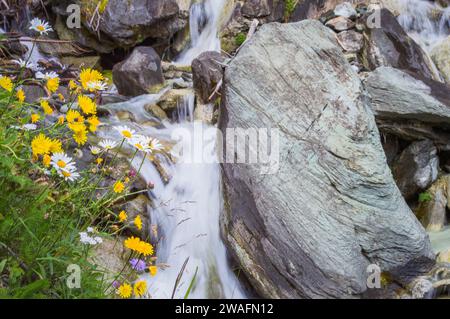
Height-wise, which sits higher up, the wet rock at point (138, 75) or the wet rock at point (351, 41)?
the wet rock at point (351, 41)

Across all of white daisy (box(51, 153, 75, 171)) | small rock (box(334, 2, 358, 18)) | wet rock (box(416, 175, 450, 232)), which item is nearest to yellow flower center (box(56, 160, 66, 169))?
white daisy (box(51, 153, 75, 171))

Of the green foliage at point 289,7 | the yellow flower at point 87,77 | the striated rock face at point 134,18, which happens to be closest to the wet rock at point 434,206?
the yellow flower at point 87,77

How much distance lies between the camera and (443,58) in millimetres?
7039

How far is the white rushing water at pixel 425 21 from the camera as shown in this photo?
791 centimetres

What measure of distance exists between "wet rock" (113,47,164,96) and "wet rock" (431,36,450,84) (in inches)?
174

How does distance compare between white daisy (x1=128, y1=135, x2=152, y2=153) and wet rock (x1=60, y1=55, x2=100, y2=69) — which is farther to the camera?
wet rock (x1=60, y1=55, x2=100, y2=69)

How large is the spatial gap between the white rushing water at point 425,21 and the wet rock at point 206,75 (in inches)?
Answer: 157

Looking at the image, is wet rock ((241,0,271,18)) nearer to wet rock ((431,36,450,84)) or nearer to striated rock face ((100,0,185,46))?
striated rock face ((100,0,185,46))

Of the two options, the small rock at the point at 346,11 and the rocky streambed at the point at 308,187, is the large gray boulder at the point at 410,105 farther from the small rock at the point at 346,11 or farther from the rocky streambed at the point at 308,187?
the small rock at the point at 346,11

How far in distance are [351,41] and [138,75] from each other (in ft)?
11.4

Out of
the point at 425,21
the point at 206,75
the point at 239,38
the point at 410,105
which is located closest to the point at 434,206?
the point at 410,105

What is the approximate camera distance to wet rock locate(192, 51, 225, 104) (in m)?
5.99

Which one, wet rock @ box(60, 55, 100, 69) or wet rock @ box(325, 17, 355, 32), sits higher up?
wet rock @ box(325, 17, 355, 32)

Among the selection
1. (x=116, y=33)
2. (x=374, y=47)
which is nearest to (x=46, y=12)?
(x=116, y=33)
